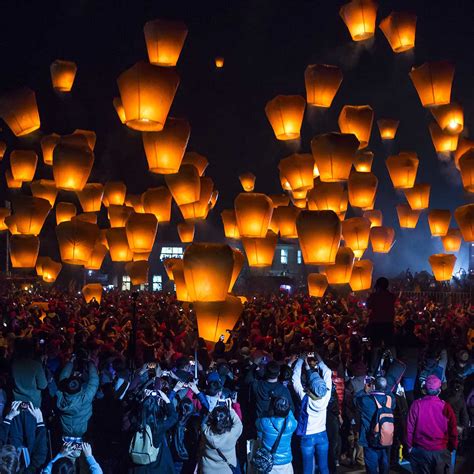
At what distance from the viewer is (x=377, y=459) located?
571cm

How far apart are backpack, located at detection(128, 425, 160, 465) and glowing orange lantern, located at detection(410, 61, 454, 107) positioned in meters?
10.0

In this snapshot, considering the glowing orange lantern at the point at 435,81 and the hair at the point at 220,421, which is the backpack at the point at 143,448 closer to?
the hair at the point at 220,421

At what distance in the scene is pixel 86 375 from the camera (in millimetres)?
5824

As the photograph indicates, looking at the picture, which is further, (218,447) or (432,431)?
(432,431)

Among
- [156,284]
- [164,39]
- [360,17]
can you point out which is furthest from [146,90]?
[156,284]

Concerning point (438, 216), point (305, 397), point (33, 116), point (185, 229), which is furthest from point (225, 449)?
point (185, 229)

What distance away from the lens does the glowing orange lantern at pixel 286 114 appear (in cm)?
Result: 1330

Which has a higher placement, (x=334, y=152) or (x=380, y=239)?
(x=380, y=239)

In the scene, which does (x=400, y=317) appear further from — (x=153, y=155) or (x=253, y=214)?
(x=153, y=155)

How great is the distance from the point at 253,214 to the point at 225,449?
8.11m

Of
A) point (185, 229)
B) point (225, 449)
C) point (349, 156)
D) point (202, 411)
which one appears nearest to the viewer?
point (225, 449)

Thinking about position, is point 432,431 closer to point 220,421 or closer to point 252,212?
point 220,421

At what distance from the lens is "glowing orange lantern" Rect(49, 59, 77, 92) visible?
14.7 m

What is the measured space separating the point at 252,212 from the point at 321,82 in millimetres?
2978
